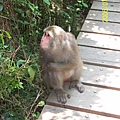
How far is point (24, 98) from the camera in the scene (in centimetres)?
331

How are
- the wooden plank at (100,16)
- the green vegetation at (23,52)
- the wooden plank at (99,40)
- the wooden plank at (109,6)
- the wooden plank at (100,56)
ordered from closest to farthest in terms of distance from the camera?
the green vegetation at (23,52) < the wooden plank at (100,56) < the wooden plank at (99,40) < the wooden plank at (100,16) < the wooden plank at (109,6)

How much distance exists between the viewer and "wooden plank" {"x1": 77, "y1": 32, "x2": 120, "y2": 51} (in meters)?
3.89

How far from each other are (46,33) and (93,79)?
803 mm

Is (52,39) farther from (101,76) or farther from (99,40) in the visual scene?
(99,40)

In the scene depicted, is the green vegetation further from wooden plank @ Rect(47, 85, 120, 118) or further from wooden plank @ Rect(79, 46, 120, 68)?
wooden plank @ Rect(79, 46, 120, 68)

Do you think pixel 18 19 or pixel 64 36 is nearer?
pixel 64 36

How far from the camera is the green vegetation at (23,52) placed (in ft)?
8.46

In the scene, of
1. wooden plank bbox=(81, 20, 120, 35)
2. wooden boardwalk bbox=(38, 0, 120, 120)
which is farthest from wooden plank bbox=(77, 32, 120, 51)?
wooden plank bbox=(81, 20, 120, 35)

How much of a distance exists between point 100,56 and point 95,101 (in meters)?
0.83

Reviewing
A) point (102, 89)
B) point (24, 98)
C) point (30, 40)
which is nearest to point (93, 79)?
point (102, 89)

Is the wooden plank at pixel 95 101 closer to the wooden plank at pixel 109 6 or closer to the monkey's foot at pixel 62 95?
the monkey's foot at pixel 62 95

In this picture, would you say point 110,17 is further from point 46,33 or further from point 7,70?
point 7,70

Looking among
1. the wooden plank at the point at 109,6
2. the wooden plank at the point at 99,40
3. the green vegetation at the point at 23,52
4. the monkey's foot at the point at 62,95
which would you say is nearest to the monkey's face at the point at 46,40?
the green vegetation at the point at 23,52

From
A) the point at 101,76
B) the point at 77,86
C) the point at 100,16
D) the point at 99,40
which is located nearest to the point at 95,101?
the point at 77,86
